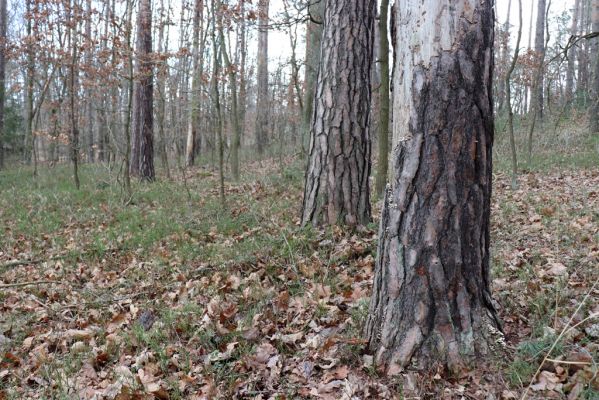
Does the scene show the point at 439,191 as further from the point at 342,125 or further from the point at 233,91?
the point at 233,91

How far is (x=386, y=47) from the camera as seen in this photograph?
724 cm

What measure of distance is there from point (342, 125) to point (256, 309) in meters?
2.50

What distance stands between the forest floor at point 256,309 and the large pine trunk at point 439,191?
0.78 feet

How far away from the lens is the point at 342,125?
5418mm

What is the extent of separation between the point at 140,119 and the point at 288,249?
9.48 meters

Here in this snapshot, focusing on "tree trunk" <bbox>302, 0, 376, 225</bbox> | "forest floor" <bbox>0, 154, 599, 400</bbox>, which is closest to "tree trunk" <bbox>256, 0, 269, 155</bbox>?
"forest floor" <bbox>0, 154, 599, 400</bbox>

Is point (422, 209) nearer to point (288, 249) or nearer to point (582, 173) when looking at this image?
point (288, 249)

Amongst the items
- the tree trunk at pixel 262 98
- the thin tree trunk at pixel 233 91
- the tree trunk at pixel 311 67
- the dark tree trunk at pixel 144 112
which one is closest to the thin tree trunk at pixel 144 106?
the dark tree trunk at pixel 144 112

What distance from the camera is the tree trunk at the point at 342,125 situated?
5.42 m

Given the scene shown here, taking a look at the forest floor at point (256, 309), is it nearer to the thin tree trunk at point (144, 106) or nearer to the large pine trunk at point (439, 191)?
the large pine trunk at point (439, 191)

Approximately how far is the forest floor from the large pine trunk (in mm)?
239

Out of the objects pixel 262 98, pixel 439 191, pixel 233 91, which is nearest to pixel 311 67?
Result: pixel 233 91

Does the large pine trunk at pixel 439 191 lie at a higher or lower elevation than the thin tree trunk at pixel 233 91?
lower

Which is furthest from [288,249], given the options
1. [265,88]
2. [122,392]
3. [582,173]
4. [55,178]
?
[265,88]
